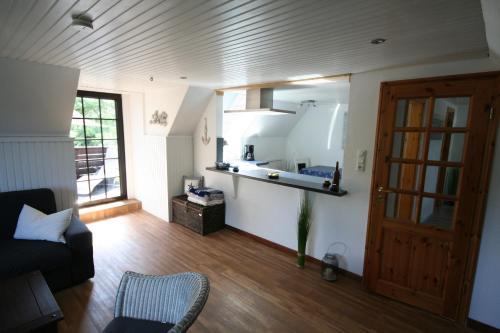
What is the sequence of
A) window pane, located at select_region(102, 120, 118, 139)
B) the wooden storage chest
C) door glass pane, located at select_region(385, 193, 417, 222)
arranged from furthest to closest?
window pane, located at select_region(102, 120, 118, 139) → the wooden storage chest → door glass pane, located at select_region(385, 193, 417, 222)

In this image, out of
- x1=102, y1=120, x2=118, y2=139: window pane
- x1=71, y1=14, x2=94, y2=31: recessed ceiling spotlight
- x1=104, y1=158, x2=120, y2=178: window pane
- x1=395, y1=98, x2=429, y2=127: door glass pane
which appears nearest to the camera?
x1=71, y1=14, x2=94, y2=31: recessed ceiling spotlight

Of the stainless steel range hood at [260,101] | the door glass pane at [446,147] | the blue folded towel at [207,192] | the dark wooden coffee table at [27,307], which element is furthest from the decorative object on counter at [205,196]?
the door glass pane at [446,147]

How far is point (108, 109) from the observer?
180 inches

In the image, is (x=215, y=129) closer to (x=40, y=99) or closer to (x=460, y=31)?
(x=40, y=99)

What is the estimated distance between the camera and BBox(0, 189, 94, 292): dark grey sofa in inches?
86.0

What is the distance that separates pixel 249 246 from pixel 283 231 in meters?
0.53

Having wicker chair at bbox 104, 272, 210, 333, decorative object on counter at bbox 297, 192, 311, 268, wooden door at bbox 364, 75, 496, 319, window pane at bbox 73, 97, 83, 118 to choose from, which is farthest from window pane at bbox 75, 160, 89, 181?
wooden door at bbox 364, 75, 496, 319

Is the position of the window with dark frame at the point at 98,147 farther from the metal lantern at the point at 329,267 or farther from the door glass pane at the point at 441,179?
the door glass pane at the point at 441,179

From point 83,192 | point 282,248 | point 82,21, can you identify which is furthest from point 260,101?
point 83,192

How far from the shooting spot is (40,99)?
A: 2791 mm

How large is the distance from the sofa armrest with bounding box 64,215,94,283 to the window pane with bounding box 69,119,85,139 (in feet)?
7.05

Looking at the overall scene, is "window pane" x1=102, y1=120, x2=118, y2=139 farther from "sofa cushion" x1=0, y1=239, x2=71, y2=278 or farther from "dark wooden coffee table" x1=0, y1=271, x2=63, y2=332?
"dark wooden coffee table" x1=0, y1=271, x2=63, y2=332

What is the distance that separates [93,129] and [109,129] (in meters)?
0.27

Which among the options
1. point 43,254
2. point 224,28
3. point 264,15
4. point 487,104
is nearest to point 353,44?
point 264,15
